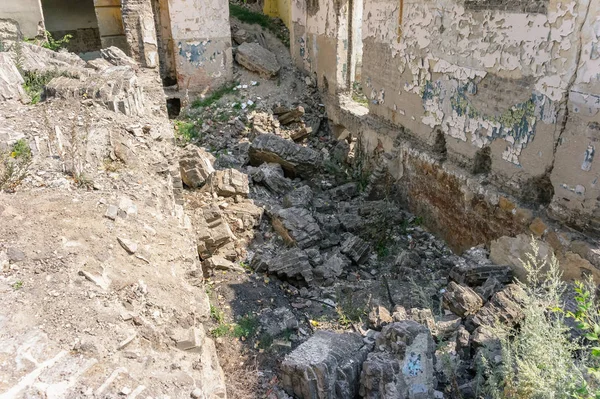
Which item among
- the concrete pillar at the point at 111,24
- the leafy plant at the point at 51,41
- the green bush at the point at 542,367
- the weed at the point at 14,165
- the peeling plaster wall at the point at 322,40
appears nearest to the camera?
the green bush at the point at 542,367

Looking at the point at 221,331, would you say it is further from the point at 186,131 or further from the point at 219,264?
the point at 186,131

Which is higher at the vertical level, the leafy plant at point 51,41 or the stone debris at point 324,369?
the leafy plant at point 51,41

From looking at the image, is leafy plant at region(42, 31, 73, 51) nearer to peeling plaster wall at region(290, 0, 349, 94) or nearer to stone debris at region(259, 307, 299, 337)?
peeling plaster wall at region(290, 0, 349, 94)

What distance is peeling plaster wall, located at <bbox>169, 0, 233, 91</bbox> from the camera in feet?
36.3

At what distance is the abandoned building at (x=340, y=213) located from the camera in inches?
117

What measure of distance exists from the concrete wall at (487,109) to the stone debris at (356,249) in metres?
1.24

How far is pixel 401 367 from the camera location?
3375 mm

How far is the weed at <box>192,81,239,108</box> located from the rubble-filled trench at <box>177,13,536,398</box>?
194 cm

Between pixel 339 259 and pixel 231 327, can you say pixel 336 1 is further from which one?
pixel 231 327

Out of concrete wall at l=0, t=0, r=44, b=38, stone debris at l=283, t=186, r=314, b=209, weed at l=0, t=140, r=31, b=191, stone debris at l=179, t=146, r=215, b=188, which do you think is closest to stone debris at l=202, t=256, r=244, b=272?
stone debris at l=283, t=186, r=314, b=209

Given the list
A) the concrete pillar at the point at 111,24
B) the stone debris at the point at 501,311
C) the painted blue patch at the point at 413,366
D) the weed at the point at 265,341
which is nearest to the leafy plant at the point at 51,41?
the concrete pillar at the point at 111,24

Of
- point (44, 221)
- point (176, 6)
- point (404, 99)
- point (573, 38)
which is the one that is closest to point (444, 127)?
point (404, 99)

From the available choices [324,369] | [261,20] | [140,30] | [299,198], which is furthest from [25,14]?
[324,369]

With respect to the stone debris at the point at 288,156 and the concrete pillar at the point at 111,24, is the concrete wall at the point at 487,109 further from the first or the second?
the concrete pillar at the point at 111,24
